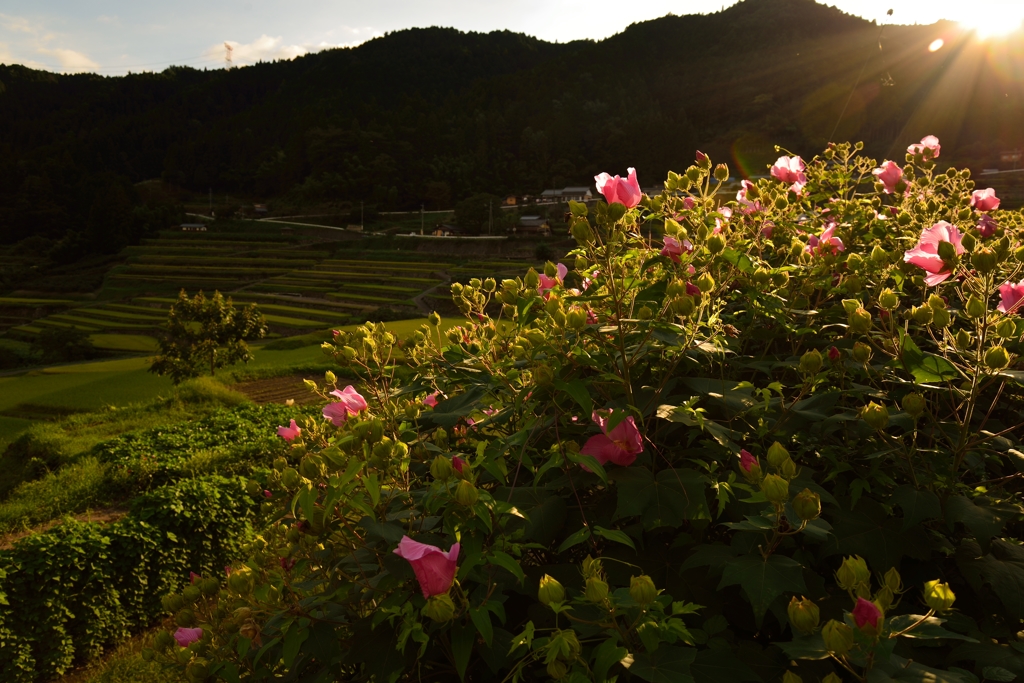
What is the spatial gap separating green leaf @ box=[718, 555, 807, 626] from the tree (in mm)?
15225

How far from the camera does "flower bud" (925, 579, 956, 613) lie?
64 cm

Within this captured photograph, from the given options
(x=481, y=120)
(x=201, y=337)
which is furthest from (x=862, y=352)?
(x=481, y=120)

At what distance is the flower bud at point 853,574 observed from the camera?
0.69 m

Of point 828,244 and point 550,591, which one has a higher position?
point 828,244

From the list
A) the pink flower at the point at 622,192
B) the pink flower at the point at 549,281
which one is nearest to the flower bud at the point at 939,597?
the pink flower at the point at 622,192

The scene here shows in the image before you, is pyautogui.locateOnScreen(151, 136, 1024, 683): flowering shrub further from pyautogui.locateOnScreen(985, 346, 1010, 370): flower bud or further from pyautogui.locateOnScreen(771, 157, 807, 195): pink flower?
pyautogui.locateOnScreen(771, 157, 807, 195): pink flower

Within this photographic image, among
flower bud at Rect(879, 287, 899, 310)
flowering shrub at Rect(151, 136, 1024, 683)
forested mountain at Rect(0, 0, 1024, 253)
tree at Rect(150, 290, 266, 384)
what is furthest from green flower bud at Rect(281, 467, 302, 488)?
forested mountain at Rect(0, 0, 1024, 253)

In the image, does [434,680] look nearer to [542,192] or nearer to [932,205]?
[932,205]

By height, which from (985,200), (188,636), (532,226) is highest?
(985,200)

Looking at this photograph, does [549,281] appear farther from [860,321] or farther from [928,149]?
[928,149]

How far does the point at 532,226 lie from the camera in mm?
43406

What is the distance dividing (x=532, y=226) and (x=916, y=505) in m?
43.3

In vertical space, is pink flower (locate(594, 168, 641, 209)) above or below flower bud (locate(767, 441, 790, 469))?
above

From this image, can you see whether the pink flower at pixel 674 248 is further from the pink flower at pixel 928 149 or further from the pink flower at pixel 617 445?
the pink flower at pixel 928 149
